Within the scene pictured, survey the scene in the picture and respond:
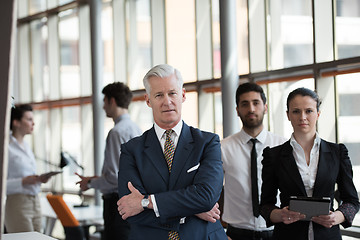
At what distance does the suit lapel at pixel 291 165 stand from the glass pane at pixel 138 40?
5.90 m

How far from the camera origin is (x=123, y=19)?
8.95 metres

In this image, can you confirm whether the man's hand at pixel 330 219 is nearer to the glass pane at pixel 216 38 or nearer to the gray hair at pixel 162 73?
the gray hair at pixel 162 73

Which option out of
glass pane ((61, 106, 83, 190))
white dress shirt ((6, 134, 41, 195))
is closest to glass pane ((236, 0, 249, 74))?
white dress shirt ((6, 134, 41, 195))

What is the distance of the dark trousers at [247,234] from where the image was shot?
3.13 m

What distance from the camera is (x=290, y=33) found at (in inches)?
240

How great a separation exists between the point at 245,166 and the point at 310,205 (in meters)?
0.85

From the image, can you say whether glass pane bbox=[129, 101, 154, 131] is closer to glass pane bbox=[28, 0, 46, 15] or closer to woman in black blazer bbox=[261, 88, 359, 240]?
glass pane bbox=[28, 0, 46, 15]

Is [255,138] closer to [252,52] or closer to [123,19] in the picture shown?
[252,52]

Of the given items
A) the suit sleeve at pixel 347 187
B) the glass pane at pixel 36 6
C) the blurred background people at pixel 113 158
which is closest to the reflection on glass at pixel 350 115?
the blurred background people at pixel 113 158

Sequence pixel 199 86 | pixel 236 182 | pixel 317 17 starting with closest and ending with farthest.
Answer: pixel 236 182 < pixel 317 17 < pixel 199 86

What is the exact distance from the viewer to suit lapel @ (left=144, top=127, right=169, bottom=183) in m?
2.16

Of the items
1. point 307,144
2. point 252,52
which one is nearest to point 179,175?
point 307,144

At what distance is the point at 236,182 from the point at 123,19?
6.23 m

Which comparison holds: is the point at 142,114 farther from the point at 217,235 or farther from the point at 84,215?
the point at 217,235
